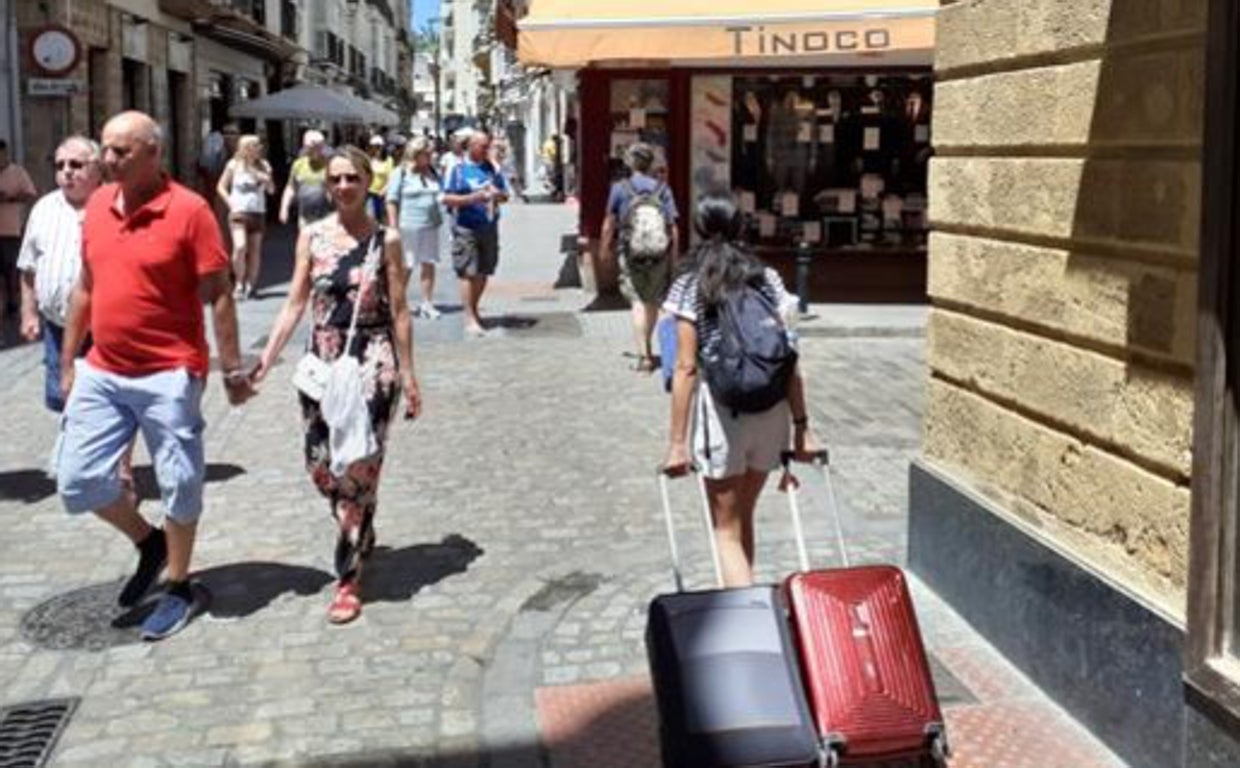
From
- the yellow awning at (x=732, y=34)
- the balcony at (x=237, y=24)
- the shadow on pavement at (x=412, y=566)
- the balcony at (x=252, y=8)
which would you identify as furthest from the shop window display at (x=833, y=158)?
the balcony at (x=252, y=8)

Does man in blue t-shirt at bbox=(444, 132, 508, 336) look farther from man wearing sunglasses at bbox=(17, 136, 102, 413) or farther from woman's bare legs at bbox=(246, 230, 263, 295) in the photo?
man wearing sunglasses at bbox=(17, 136, 102, 413)

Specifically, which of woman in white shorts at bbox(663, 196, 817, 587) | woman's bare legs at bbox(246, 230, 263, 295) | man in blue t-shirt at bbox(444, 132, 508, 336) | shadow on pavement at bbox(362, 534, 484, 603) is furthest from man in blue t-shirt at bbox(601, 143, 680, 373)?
woman's bare legs at bbox(246, 230, 263, 295)

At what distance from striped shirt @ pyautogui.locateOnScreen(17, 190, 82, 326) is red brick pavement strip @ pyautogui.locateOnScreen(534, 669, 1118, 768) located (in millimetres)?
3313

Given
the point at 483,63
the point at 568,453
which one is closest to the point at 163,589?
the point at 568,453

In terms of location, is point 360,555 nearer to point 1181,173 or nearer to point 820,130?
point 1181,173

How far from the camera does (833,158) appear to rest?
617 inches

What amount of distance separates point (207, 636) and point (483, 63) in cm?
6616

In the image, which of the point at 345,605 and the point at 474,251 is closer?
the point at 345,605

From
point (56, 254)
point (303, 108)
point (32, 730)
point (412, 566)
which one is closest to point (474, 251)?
point (56, 254)

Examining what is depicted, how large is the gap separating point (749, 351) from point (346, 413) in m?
1.59

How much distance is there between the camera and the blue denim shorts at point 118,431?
5.29m

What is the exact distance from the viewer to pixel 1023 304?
16.3 ft

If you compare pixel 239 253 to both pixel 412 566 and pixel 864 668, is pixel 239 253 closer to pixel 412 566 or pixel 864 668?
pixel 412 566

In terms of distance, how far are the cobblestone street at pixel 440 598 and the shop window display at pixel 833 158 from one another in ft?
17.9
